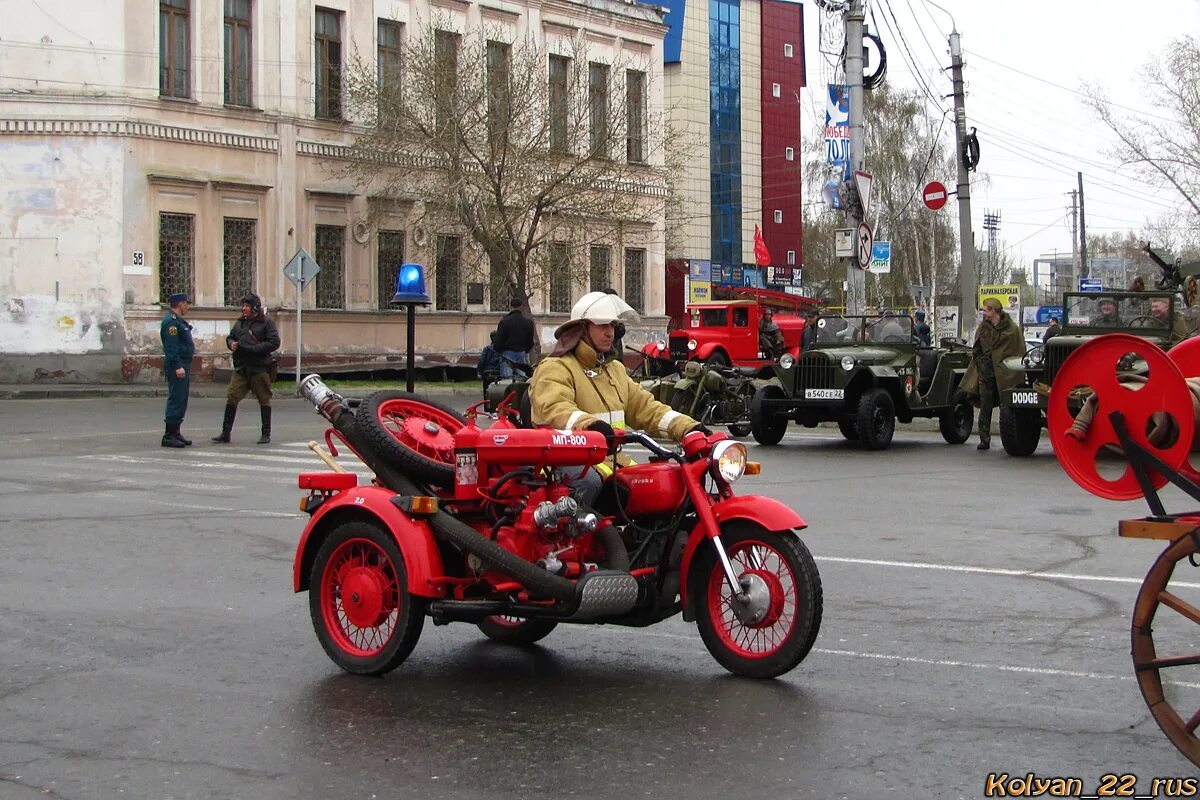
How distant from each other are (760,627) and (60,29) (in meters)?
32.0

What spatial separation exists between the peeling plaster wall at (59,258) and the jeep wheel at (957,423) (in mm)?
20648

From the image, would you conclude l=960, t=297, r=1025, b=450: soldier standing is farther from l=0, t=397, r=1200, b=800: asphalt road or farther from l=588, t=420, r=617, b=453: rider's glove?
l=588, t=420, r=617, b=453: rider's glove

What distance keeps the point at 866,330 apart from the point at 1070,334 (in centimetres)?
307

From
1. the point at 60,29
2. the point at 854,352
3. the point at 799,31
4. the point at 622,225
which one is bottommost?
the point at 854,352

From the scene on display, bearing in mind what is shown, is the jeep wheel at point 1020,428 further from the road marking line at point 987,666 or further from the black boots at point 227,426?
the road marking line at point 987,666

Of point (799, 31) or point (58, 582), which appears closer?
point (58, 582)

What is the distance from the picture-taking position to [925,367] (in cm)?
2078

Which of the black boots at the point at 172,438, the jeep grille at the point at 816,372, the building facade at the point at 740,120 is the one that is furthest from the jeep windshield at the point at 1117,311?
the building facade at the point at 740,120

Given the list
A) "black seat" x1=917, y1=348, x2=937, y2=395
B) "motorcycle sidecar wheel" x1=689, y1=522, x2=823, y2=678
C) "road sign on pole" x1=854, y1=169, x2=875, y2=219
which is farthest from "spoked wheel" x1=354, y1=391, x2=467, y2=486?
"road sign on pole" x1=854, y1=169, x2=875, y2=219

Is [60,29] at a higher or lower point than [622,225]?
higher

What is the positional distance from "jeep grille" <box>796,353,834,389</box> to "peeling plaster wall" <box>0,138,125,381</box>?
1996 centimetres

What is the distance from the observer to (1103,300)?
19.0 metres

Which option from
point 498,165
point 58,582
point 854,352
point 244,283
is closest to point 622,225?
point 498,165

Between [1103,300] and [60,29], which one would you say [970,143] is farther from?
[60,29]
